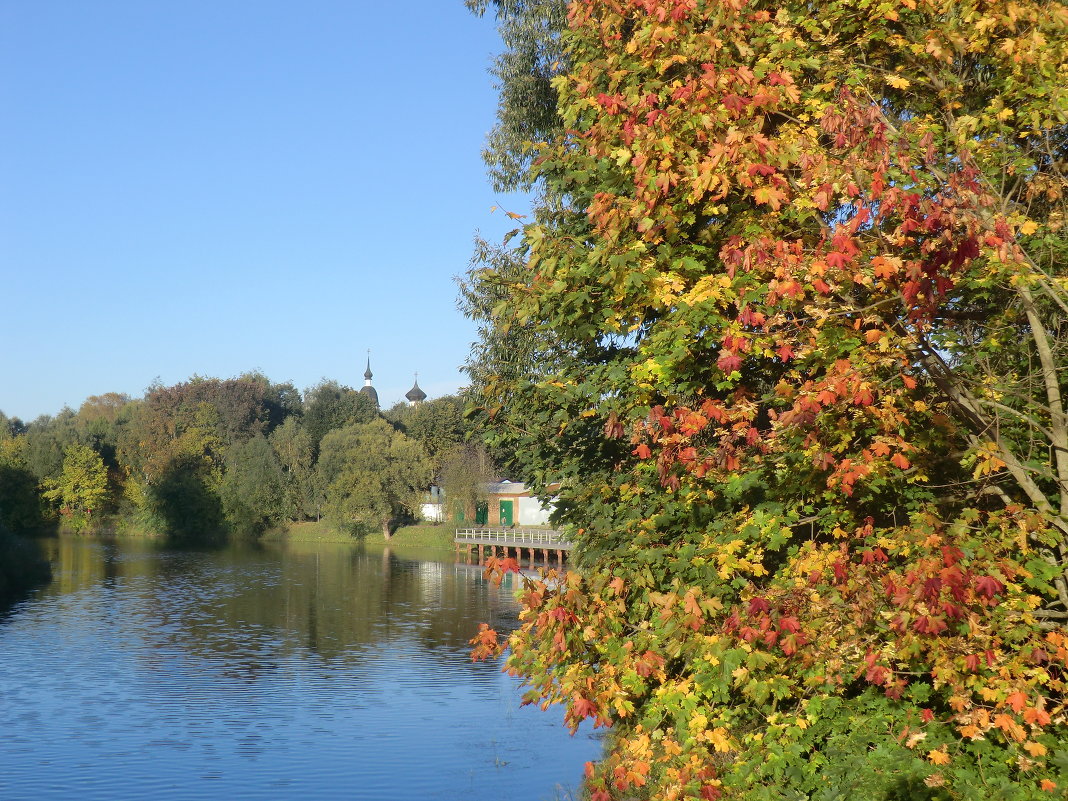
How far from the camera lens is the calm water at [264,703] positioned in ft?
56.1

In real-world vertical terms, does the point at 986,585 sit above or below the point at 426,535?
above

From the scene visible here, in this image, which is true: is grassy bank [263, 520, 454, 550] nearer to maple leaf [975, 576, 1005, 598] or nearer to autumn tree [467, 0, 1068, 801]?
autumn tree [467, 0, 1068, 801]

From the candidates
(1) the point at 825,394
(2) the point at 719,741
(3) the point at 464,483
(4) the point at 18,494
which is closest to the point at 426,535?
(3) the point at 464,483

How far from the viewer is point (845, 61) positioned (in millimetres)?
8641

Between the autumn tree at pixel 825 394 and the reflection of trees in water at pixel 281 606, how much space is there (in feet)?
63.6

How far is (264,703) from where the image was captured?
22.5m

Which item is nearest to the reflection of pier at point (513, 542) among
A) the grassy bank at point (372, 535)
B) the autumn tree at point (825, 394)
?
the grassy bank at point (372, 535)

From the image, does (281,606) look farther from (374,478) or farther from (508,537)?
(374,478)

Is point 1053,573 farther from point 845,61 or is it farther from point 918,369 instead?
point 845,61

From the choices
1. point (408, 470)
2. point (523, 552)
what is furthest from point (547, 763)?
point (408, 470)

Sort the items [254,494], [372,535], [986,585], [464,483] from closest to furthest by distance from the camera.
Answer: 1. [986,585]
2. [464,483]
3. [372,535]
4. [254,494]

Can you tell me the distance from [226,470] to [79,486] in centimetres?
1109

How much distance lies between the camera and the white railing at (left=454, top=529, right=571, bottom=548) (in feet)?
192

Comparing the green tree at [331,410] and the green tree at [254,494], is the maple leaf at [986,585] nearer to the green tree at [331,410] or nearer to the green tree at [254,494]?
the green tree at [254,494]
